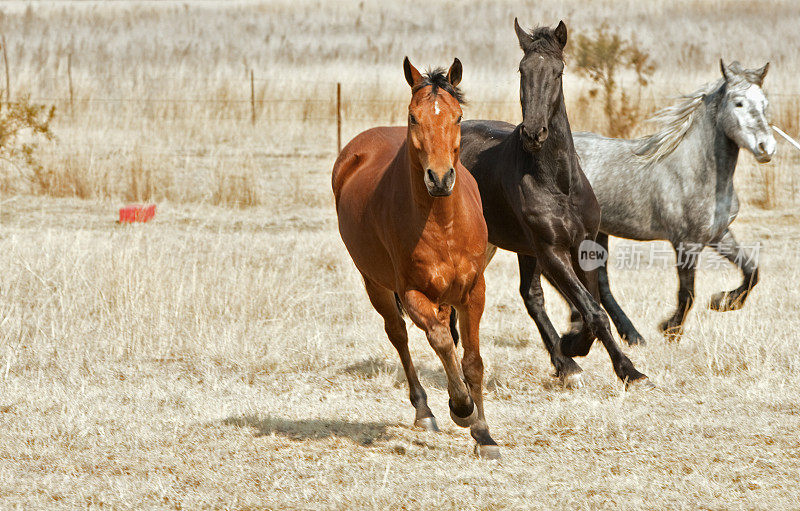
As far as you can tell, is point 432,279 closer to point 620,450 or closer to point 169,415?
point 620,450

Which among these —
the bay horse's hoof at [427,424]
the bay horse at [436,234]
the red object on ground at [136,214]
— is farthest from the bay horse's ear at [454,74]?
the red object on ground at [136,214]

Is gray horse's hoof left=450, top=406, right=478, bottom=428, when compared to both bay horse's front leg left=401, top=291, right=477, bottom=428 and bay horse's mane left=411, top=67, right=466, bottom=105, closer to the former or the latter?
bay horse's front leg left=401, top=291, right=477, bottom=428

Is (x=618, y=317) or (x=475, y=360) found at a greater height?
(x=475, y=360)

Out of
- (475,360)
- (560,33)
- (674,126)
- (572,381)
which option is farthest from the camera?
(674,126)

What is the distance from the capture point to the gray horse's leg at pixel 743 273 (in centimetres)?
740

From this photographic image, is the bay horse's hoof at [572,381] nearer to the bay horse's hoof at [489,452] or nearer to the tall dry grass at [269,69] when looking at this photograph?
the bay horse's hoof at [489,452]

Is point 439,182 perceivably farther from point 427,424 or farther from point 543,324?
point 543,324

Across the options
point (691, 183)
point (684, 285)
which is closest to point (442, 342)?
point (684, 285)

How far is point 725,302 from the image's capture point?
743 centimetres

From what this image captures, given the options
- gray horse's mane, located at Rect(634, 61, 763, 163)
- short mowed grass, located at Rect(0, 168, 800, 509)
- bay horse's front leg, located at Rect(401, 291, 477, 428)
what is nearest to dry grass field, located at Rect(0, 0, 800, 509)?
short mowed grass, located at Rect(0, 168, 800, 509)

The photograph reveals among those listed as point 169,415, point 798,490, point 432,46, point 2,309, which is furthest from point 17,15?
point 798,490

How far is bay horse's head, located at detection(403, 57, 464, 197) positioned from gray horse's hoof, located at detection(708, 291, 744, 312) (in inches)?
145

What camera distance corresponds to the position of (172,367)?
21.8ft

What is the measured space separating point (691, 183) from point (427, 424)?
3.15m
